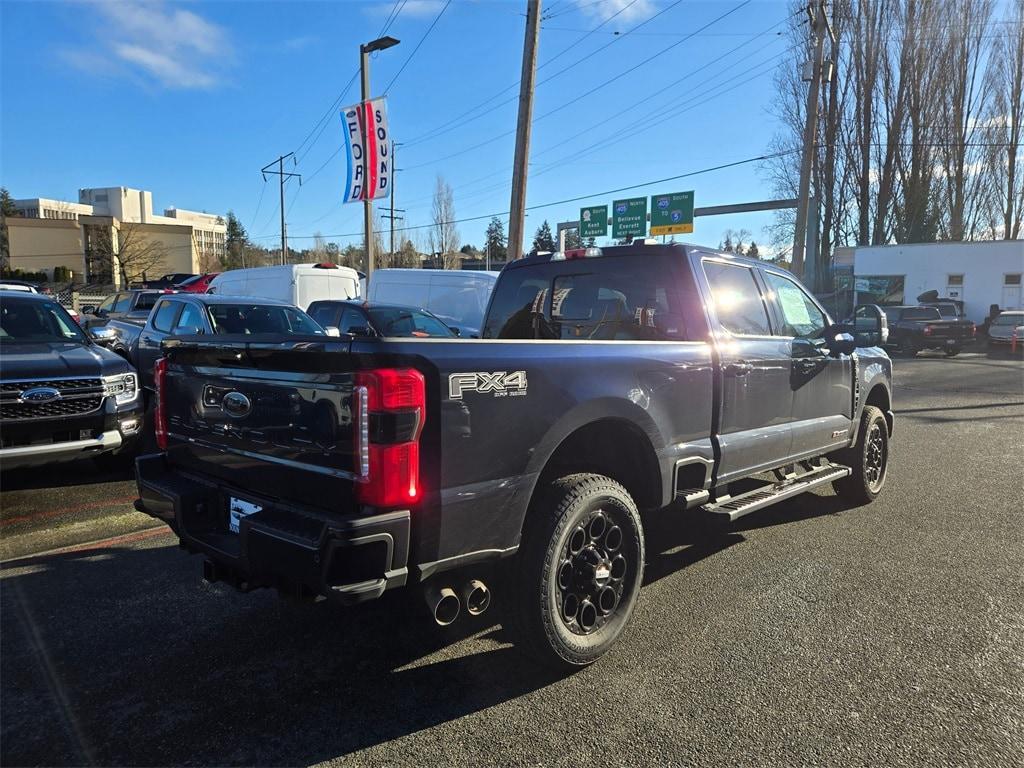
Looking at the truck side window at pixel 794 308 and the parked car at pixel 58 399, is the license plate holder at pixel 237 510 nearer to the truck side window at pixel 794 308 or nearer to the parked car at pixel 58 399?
the parked car at pixel 58 399

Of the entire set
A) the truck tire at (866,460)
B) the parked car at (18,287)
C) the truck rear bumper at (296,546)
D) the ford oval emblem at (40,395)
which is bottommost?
the truck tire at (866,460)

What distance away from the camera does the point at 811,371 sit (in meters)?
5.02

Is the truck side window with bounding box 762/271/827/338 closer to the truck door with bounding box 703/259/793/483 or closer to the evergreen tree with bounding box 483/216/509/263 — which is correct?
the truck door with bounding box 703/259/793/483

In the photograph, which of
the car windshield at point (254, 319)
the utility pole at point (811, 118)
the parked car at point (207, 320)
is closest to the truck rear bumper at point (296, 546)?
the parked car at point (207, 320)

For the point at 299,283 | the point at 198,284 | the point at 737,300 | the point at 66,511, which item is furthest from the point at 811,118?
the point at 198,284

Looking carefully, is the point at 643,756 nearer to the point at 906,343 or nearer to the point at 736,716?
the point at 736,716

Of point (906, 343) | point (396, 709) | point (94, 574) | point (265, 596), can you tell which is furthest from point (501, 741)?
point (906, 343)

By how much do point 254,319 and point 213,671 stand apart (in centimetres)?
685

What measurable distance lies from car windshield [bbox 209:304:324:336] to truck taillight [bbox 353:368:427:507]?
714 cm

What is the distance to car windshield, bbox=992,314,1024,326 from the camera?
2227cm

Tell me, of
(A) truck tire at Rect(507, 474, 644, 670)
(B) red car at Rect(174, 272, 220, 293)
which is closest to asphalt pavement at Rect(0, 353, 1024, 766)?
(A) truck tire at Rect(507, 474, 644, 670)

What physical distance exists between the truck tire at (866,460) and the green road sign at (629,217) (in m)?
27.6

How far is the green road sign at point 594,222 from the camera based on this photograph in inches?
1353

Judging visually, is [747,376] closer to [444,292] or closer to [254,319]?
[254,319]
